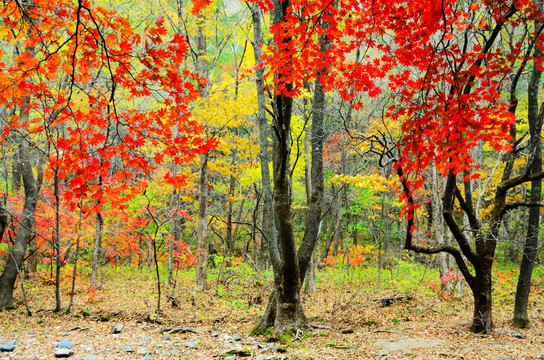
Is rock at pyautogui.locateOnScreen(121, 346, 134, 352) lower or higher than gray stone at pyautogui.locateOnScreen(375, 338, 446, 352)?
higher

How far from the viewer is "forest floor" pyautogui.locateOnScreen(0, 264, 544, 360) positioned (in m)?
4.98

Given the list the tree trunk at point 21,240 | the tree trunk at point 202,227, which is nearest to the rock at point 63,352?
the tree trunk at point 21,240

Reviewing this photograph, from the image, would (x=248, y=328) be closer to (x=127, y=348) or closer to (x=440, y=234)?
(x=127, y=348)

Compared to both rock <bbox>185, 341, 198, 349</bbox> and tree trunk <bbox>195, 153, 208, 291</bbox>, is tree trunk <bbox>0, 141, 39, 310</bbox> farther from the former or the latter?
rock <bbox>185, 341, 198, 349</bbox>

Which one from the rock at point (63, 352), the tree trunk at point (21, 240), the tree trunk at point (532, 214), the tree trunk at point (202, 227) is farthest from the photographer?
the tree trunk at point (202, 227)

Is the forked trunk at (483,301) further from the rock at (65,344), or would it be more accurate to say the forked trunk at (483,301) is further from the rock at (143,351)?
the rock at (65,344)

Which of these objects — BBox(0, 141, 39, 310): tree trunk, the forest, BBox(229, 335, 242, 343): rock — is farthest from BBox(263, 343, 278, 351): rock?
BBox(0, 141, 39, 310): tree trunk

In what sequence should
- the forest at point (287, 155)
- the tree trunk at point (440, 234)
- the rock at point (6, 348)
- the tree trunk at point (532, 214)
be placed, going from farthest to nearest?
the tree trunk at point (440, 234) < the tree trunk at point (532, 214) < the rock at point (6, 348) < the forest at point (287, 155)

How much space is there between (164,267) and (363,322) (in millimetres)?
12758

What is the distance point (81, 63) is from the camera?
397 cm

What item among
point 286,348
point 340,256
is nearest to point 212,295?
point 286,348

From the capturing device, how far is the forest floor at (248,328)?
498 centimetres

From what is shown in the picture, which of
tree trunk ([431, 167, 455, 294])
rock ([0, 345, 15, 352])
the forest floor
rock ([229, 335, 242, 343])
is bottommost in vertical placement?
the forest floor

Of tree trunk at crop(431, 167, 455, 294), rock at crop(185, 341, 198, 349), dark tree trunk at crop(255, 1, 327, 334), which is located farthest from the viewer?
tree trunk at crop(431, 167, 455, 294)
